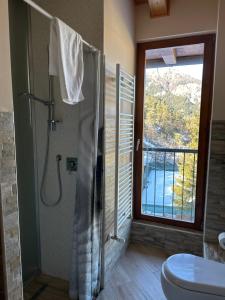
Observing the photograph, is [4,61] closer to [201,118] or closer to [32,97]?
[32,97]

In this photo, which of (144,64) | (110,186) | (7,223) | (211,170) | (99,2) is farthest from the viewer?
(144,64)

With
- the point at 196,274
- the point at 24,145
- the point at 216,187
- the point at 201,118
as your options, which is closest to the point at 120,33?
the point at 201,118

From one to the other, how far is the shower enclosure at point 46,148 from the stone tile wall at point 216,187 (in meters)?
1.08

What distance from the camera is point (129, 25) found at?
2.18 meters

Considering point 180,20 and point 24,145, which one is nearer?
point 24,145

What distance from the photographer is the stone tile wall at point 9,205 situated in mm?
987

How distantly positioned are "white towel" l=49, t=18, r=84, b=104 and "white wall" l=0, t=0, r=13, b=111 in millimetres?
272

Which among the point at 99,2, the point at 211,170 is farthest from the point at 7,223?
the point at 211,170

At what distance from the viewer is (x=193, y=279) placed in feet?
4.45

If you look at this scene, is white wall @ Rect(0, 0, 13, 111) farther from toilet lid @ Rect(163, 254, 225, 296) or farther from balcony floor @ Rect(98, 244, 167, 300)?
balcony floor @ Rect(98, 244, 167, 300)

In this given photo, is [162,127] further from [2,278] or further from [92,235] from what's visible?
[2,278]

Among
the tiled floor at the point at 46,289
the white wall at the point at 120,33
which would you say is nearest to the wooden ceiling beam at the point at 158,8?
the white wall at the point at 120,33

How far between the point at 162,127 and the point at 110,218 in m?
1.18

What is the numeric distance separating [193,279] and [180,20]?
227 centimetres
